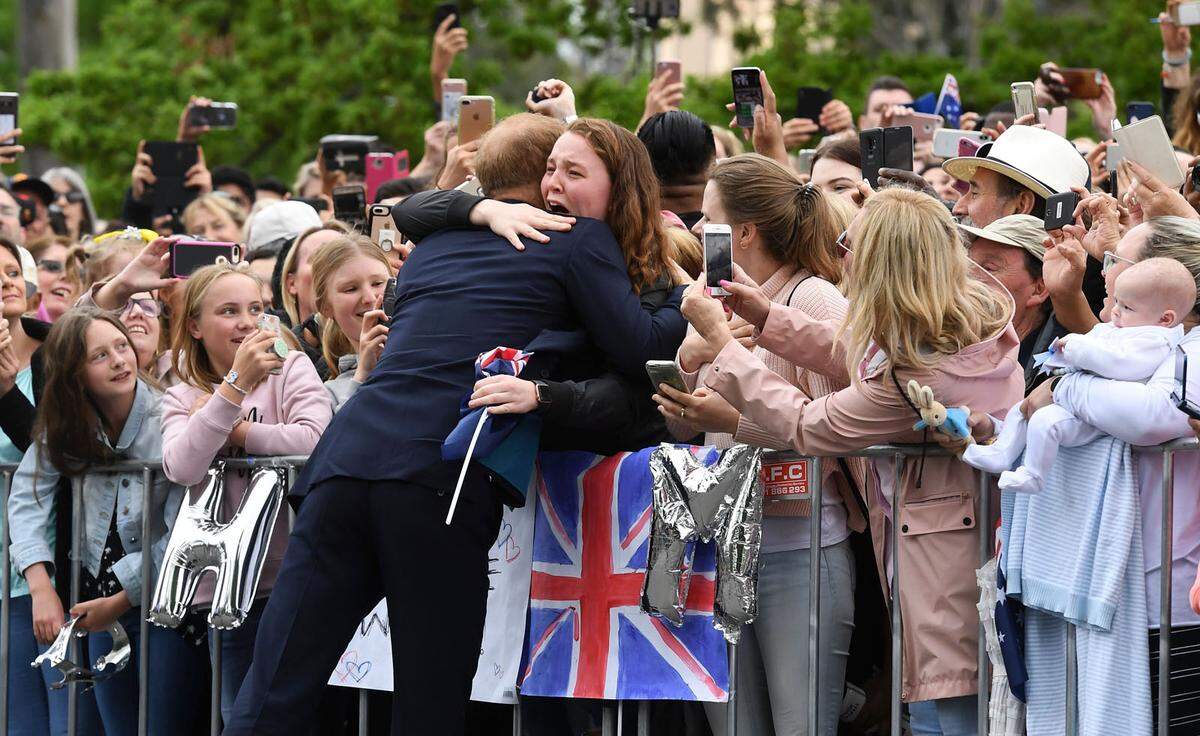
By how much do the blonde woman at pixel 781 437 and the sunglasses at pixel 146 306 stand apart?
2.63m

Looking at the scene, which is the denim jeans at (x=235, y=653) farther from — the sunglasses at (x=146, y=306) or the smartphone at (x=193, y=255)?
the sunglasses at (x=146, y=306)

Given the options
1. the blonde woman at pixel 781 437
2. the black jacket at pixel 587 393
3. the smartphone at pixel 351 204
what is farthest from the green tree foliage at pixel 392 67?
the black jacket at pixel 587 393

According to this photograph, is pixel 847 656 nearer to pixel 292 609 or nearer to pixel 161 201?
pixel 292 609

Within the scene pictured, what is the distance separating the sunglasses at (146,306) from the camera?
6910 millimetres

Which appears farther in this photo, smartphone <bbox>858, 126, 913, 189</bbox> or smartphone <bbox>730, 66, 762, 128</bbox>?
smartphone <bbox>730, 66, 762, 128</bbox>

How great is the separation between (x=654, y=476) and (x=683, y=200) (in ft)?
5.32

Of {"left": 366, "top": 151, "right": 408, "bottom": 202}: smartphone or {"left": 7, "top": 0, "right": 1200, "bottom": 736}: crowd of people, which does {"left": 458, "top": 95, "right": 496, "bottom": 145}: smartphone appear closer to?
{"left": 7, "top": 0, "right": 1200, "bottom": 736}: crowd of people

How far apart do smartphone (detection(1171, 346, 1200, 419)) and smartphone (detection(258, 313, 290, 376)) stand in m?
2.86

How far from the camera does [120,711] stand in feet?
21.0

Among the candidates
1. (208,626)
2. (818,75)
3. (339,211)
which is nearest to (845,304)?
(208,626)

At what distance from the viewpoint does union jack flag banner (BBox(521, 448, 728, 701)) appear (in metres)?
5.08

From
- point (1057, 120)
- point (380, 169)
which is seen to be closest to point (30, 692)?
point (380, 169)

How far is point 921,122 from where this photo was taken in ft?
25.3

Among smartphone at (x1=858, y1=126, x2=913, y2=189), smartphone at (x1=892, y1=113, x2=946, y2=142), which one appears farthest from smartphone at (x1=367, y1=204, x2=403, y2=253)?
smartphone at (x1=892, y1=113, x2=946, y2=142)
